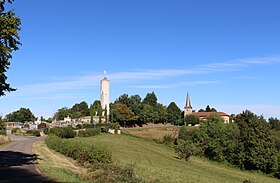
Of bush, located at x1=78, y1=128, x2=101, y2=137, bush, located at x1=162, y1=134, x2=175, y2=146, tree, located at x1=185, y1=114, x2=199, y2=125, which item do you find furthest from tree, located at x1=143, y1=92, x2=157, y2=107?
bush, located at x1=78, y1=128, x2=101, y2=137

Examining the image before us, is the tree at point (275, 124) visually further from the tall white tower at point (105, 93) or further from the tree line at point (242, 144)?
the tall white tower at point (105, 93)

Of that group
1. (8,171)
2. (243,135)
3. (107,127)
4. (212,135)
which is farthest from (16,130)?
(8,171)

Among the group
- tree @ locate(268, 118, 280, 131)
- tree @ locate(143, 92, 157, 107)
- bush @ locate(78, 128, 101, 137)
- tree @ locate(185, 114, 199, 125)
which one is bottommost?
bush @ locate(78, 128, 101, 137)

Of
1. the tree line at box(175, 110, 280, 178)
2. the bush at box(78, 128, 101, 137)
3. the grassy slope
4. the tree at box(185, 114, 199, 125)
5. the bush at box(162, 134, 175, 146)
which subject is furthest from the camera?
the tree at box(185, 114, 199, 125)

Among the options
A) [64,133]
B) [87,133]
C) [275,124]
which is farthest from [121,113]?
[275,124]

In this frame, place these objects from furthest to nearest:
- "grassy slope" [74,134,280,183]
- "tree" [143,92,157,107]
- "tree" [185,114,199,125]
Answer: "tree" [143,92,157,107], "tree" [185,114,199,125], "grassy slope" [74,134,280,183]

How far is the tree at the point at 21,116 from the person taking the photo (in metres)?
145

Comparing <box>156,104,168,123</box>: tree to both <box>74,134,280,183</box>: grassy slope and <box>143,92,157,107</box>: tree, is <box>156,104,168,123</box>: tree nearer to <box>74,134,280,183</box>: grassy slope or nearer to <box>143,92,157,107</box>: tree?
<box>143,92,157,107</box>: tree

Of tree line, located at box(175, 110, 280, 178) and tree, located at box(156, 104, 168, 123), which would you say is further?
tree, located at box(156, 104, 168, 123)

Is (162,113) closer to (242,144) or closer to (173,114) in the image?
(173,114)

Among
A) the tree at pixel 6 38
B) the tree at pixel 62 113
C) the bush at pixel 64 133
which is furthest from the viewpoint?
the tree at pixel 62 113

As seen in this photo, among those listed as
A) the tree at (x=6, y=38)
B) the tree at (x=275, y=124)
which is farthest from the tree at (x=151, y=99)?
the tree at (x=6, y=38)

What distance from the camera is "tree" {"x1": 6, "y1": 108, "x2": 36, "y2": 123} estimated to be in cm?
14531

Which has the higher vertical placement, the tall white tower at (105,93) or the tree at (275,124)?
the tall white tower at (105,93)
